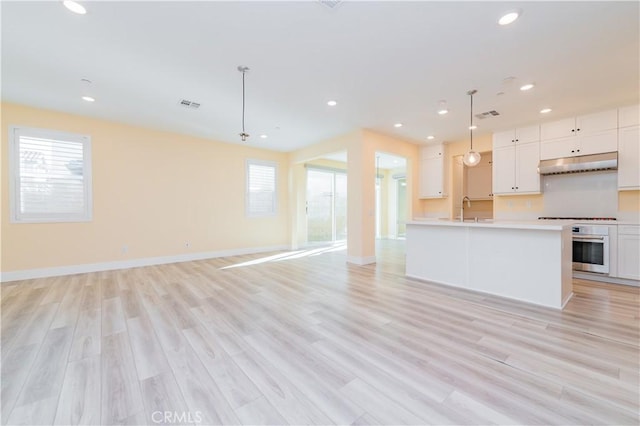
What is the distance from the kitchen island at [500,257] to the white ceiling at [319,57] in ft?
6.13

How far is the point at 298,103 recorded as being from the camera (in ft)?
13.1

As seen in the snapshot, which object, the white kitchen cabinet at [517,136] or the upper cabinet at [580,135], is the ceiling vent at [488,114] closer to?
the white kitchen cabinet at [517,136]

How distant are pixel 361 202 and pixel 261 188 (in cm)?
307

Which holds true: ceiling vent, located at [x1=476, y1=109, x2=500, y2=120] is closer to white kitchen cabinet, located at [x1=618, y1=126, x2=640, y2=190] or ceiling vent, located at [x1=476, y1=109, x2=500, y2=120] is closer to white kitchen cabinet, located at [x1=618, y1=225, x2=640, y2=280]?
white kitchen cabinet, located at [x1=618, y1=126, x2=640, y2=190]

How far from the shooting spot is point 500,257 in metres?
3.27

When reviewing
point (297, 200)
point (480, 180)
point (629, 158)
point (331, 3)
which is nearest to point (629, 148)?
point (629, 158)

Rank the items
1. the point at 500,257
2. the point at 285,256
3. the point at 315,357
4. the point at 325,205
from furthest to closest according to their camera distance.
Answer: the point at 325,205
the point at 285,256
the point at 500,257
the point at 315,357

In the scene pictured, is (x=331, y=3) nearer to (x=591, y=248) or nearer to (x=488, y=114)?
(x=488, y=114)

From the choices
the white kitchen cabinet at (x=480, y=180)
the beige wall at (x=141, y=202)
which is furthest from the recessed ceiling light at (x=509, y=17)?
the beige wall at (x=141, y=202)

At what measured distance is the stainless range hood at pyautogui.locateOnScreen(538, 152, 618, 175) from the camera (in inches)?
162

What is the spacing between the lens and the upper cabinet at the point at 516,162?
492 centimetres

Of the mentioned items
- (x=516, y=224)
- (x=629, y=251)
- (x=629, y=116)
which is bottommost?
(x=629, y=251)

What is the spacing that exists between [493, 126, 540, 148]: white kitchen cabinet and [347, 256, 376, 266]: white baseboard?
3.55 meters

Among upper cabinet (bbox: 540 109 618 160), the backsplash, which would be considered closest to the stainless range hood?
upper cabinet (bbox: 540 109 618 160)
